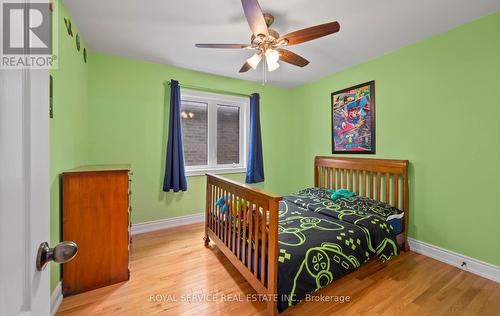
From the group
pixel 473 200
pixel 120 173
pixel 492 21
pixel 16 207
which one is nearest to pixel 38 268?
pixel 16 207

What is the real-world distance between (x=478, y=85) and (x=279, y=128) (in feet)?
8.49

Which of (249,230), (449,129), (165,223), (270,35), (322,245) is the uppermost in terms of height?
(270,35)

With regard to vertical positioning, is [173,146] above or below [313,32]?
below

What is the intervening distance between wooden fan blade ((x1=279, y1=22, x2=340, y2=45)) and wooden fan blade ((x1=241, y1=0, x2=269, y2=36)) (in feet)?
0.74

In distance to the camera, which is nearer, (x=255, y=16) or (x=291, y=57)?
(x=255, y=16)

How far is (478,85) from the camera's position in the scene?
1.92 m

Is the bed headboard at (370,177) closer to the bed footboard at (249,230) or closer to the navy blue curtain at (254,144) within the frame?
the navy blue curtain at (254,144)

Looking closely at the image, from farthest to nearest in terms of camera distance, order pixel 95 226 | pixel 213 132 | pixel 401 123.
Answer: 1. pixel 213 132
2. pixel 401 123
3. pixel 95 226

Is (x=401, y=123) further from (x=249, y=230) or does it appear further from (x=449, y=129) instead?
(x=249, y=230)

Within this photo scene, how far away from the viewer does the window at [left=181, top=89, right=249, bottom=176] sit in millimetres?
3291

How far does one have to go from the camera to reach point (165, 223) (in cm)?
300

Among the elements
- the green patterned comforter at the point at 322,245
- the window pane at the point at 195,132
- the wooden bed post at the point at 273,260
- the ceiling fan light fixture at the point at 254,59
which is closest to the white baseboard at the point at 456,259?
the green patterned comforter at the point at 322,245

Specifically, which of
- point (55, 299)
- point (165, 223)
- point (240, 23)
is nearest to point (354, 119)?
point (240, 23)

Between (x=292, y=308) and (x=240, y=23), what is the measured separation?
8.09 ft
